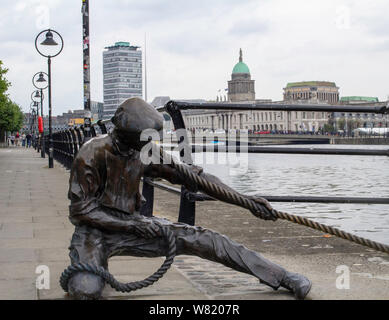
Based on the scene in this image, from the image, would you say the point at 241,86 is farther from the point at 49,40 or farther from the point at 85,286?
the point at 85,286

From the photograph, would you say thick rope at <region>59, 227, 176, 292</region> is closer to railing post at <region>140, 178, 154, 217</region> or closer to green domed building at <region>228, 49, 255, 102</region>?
railing post at <region>140, 178, 154, 217</region>

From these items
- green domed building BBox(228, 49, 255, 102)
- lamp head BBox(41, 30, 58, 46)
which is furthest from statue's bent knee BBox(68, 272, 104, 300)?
green domed building BBox(228, 49, 255, 102)

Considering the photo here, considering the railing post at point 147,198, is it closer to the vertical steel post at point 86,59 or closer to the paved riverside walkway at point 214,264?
the paved riverside walkway at point 214,264

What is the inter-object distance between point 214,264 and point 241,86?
18809 centimetres

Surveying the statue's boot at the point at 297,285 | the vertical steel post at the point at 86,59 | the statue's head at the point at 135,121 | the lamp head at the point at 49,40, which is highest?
the lamp head at the point at 49,40

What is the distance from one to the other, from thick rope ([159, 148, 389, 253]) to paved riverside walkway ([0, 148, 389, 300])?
0.41 meters

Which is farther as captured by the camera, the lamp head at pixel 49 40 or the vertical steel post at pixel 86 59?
the lamp head at pixel 49 40

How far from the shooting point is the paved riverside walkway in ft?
13.4

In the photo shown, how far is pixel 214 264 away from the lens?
511cm

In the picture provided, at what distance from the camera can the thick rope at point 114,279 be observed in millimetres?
3703

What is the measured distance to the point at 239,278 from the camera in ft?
14.8

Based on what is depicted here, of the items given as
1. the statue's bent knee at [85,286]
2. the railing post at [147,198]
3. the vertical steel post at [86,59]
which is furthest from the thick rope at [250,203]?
the vertical steel post at [86,59]

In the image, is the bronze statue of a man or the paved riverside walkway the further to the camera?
the paved riverside walkway

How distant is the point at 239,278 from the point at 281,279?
0.63 metres
